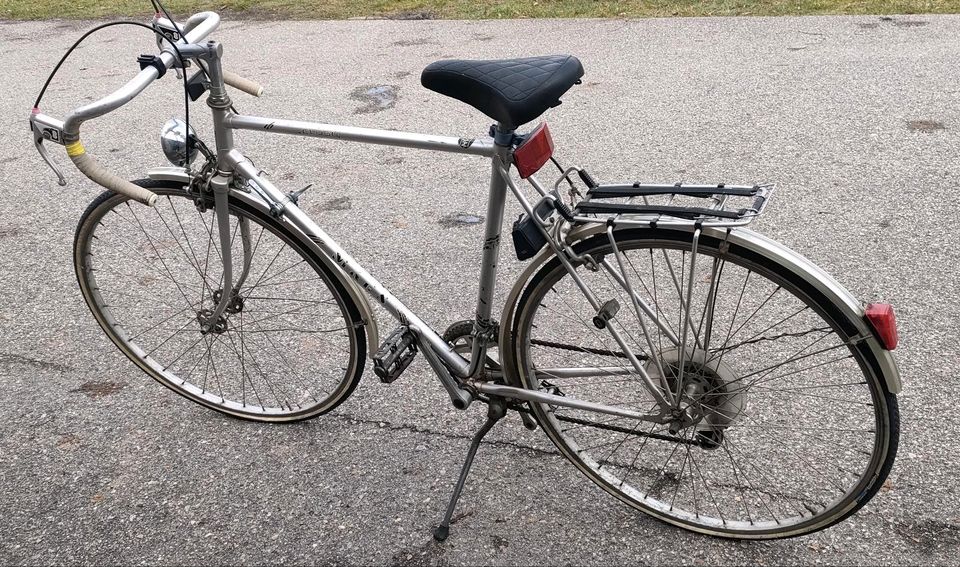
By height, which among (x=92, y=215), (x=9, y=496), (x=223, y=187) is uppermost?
(x=223, y=187)

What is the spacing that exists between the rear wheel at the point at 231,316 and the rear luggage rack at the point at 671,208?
89cm

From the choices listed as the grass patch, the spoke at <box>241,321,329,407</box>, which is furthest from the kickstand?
the grass patch

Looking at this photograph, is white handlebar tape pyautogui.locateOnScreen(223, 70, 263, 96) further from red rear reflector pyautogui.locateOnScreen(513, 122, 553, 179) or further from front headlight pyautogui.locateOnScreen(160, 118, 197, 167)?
red rear reflector pyautogui.locateOnScreen(513, 122, 553, 179)

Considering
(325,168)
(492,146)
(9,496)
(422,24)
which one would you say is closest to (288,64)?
(422,24)

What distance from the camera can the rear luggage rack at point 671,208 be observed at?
1845 mm

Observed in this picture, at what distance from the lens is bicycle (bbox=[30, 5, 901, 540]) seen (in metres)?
1.93

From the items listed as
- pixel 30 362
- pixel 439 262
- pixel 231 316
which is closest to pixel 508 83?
pixel 231 316

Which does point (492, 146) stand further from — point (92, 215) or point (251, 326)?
point (251, 326)

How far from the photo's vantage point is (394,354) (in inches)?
94.3

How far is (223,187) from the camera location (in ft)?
7.79

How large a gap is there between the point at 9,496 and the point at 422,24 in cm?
573

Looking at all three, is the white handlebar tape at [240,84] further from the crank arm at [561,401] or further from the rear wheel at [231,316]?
the crank arm at [561,401]

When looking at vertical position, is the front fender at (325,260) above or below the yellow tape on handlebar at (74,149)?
below

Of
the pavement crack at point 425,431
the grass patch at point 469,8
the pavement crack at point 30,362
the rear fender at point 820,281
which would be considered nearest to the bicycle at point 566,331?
the rear fender at point 820,281
